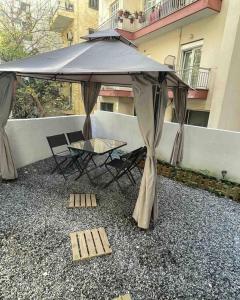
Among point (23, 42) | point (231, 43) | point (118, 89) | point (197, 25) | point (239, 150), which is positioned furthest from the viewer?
point (118, 89)

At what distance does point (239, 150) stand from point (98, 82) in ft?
14.7

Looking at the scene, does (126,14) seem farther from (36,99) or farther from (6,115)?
(6,115)

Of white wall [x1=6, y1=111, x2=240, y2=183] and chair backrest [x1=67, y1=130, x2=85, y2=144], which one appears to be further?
chair backrest [x1=67, y1=130, x2=85, y2=144]

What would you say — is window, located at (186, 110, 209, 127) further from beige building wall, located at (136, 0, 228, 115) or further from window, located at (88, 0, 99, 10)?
window, located at (88, 0, 99, 10)

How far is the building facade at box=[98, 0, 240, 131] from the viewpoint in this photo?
6312mm

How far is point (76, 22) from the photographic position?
12.2 m

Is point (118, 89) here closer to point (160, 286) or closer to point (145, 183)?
point (145, 183)

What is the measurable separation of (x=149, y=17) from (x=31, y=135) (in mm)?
7825

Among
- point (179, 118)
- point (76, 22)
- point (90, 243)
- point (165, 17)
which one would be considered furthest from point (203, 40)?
point (76, 22)

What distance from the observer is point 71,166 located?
210 inches

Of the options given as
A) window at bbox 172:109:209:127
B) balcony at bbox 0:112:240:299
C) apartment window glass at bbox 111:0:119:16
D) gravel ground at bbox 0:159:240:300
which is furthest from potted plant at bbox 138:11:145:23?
gravel ground at bbox 0:159:240:300

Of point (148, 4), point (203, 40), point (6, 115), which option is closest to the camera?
point (6, 115)

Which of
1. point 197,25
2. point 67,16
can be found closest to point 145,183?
point 197,25

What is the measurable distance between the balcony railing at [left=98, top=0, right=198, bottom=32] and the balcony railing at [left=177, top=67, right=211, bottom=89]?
2.27 meters
